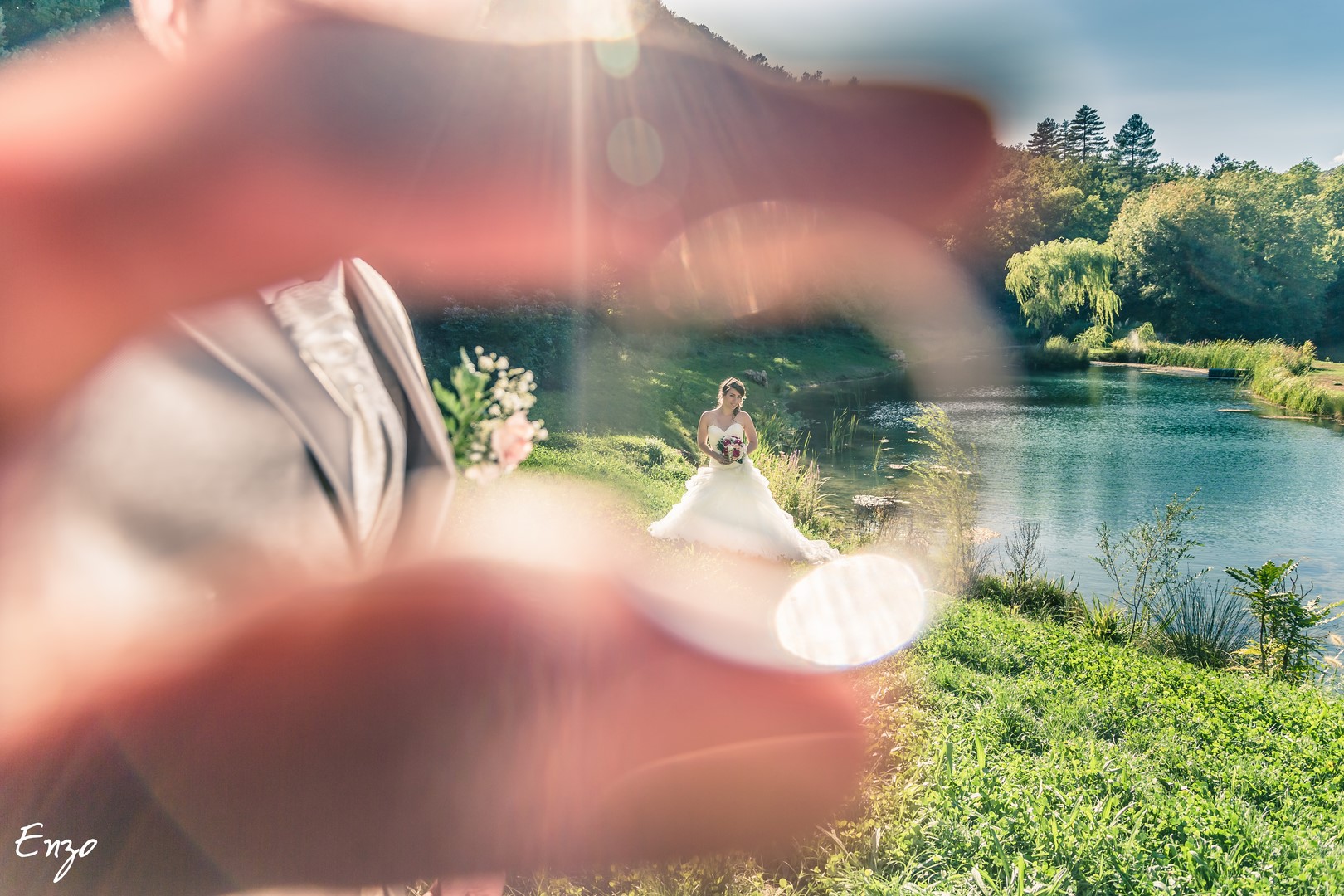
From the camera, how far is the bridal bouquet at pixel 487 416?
0.89m

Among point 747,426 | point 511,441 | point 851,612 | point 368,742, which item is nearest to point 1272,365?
point 747,426

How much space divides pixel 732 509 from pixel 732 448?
576 mm

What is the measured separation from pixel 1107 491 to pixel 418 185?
13480 mm

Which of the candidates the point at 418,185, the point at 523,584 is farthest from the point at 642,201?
the point at 523,584

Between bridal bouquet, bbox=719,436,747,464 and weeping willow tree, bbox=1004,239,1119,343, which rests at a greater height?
weeping willow tree, bbox=1004,239,1119,343

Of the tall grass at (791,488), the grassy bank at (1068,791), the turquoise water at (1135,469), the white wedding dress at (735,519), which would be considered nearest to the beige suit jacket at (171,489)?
the grassy bank at (1068,791)

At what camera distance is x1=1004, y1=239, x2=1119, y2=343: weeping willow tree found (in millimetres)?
30750

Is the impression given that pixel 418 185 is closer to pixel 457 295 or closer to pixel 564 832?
pixel 457 295

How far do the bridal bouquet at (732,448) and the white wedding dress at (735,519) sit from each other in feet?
0.15

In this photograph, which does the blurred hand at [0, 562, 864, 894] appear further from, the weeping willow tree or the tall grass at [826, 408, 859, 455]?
the weeping willow tree

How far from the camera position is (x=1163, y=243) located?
3916 centimetres
